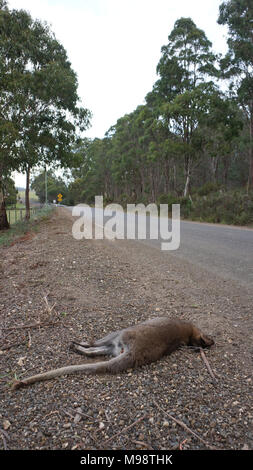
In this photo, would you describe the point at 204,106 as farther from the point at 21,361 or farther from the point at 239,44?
the point at 21,361

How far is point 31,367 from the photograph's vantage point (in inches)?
84.1

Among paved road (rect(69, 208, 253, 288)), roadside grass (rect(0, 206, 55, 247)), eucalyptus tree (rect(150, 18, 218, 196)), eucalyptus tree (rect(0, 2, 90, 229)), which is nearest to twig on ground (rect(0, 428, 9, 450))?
paved road (rect(69, 208, 253, 288))

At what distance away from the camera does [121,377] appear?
2035 mm

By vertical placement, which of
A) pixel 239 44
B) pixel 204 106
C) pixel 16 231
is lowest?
pixel 16 231

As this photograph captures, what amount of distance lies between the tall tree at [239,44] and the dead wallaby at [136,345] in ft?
80.1

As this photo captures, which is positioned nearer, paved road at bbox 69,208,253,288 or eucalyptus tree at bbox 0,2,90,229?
paved road at bbox 69,208,253,288

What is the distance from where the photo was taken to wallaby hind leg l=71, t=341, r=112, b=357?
2287 millimetres

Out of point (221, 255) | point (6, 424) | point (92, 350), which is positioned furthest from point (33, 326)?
point (221, 255)

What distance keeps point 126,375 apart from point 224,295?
91.1 inches

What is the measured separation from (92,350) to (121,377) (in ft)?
1.24

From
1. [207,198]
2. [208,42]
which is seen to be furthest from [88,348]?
[208,42]

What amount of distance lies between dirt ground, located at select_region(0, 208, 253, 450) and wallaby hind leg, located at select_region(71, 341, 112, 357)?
0.07 m

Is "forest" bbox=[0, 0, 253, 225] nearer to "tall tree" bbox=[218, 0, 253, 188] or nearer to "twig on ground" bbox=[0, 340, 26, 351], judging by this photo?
"tall tree" bbox=[218, 0, 253, 188]
